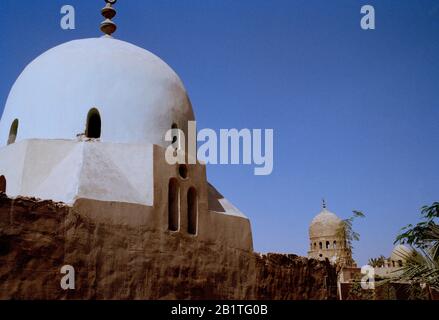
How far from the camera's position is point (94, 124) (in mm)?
10750

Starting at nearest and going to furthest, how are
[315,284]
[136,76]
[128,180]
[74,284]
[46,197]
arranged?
[74,284] < [46,197] < [128,180] < [136,76] < [315,284]

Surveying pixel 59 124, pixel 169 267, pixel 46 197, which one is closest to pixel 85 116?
pixel 59 124

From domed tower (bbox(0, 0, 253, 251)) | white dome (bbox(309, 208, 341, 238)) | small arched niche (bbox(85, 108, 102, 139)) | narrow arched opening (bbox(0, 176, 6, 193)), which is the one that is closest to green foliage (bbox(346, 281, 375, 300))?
domed tower (bbox(0, 0, 253, 251))

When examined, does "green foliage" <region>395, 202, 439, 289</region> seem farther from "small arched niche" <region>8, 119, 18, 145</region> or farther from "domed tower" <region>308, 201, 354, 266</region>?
"domed tower" <region>308, 201, 354, 266</region>

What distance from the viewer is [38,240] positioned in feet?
25.8

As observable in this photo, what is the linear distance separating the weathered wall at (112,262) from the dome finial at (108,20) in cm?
581

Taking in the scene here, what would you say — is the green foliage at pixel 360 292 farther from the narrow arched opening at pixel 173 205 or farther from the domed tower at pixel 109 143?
the narrow arched opening at pixel 173 205

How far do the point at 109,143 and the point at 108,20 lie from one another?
4192mm

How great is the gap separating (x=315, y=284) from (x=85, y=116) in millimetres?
7542

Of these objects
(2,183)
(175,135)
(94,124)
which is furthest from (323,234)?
(2,183)

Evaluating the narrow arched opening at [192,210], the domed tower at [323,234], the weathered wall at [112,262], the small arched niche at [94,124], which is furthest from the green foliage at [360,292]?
the domed tower at [323,234]

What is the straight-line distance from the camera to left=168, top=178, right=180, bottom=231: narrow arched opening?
10289mm

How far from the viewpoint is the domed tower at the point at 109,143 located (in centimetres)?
938

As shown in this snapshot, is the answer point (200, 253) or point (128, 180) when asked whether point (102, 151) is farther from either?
point (200, 253)
